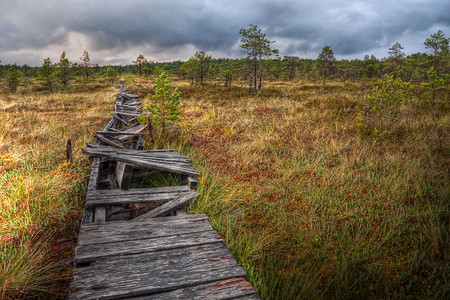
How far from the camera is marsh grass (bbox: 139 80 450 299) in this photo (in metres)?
2.21

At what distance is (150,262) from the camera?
1.93m

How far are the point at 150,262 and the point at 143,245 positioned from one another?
266mm

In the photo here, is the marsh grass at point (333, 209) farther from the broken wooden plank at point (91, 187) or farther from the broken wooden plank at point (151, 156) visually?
the broken wooden plank at point (91, 187)

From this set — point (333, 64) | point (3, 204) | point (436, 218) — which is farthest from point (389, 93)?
point (333, 64)

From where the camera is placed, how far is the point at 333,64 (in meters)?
41.9

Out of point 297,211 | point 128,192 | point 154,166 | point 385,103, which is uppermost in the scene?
point 385,103

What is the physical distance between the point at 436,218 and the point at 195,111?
33.1 ft

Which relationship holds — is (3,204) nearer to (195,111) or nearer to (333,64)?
(195,111)

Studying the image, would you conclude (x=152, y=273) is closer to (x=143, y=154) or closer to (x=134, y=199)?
(x=134, y=199)

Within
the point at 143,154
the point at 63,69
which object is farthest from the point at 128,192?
the point at 63,69

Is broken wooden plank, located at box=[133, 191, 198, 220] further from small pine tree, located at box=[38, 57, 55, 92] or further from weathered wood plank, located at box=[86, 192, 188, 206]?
small pine tree, located at box=[38, 57, 55, 92]

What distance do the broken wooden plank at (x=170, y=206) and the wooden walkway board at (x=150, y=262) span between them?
0.34 metres

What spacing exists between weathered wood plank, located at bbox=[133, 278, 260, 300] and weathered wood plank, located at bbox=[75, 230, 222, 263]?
54 cm

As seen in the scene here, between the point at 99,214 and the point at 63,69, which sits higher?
the point at 63,69
